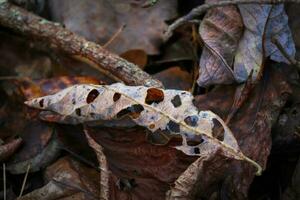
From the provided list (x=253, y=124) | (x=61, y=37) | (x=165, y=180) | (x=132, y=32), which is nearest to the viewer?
(x=165, y=180)

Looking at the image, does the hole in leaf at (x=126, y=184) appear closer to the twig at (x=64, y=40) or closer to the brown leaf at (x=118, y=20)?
the twig at (x=64, y=40)

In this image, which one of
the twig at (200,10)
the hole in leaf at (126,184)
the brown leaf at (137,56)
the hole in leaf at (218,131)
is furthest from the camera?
the brown leaf at (137,56)

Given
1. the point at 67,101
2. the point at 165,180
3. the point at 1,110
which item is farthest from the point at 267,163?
the point at 1,110

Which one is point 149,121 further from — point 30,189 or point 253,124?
point 30,189

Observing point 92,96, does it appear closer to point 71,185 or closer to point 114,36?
point 71,185

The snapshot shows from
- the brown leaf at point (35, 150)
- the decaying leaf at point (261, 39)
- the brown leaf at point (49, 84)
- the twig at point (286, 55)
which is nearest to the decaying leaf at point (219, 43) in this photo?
the decaying leaf at point (261, 39)

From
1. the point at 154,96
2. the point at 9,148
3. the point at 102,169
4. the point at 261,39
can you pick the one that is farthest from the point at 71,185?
the point at 261,39
